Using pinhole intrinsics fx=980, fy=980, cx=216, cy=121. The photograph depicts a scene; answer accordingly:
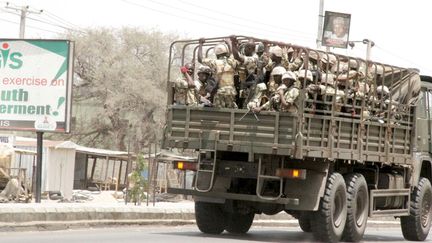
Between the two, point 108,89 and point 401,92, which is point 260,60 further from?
point 108,89

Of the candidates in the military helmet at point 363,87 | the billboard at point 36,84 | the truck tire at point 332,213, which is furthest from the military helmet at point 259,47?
the billboard at point 36,84

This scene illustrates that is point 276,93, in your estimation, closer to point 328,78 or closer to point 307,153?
point 307,153

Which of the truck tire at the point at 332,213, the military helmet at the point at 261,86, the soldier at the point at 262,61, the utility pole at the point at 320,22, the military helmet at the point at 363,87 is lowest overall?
the truck tire at the point at 332,213

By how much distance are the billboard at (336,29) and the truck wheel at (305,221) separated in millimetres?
23091

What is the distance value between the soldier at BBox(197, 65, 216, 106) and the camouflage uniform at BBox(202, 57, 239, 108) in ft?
0.40

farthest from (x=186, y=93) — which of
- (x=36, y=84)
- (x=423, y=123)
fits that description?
(x=36, y=84)

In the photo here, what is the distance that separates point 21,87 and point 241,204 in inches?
287

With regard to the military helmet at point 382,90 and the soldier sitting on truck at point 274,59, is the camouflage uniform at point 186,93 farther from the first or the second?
the military helmet at point 382,90

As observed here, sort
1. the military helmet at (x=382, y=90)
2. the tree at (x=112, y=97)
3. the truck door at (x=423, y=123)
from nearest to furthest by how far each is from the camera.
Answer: the military helmet at (x=382, y=90) → the truck door at (x=423, y=123) → the tree at (x=112, y=97)

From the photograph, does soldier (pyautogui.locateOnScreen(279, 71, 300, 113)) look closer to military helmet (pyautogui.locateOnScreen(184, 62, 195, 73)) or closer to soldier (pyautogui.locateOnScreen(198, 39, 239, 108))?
soldier (pyautogui.locateOnScreen(198, 39, 239, 108))

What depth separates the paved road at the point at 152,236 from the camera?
14023 mm

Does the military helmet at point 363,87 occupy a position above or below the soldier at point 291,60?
below

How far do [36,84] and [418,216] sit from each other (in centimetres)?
867

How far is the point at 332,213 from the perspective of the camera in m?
15.8
